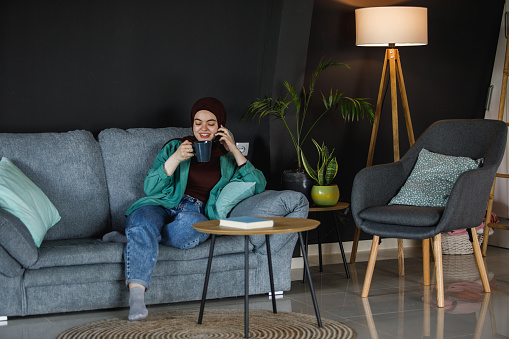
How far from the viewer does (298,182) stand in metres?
4.11

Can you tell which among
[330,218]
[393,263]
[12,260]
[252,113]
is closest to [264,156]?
[252,113]

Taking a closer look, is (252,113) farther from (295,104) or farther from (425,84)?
(425,84)

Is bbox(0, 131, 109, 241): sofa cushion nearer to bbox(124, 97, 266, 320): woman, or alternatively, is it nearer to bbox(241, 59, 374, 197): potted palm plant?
bbox(124, 97, 266, 320): woman

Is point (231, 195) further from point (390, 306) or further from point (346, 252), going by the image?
point (346, 252)

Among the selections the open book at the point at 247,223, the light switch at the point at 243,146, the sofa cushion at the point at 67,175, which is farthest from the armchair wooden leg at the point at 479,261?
the sofa cushion at the point at 67,175

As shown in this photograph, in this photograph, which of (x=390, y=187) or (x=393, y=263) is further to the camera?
(x=393, y=263)

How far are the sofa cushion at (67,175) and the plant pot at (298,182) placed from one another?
41.9 inches

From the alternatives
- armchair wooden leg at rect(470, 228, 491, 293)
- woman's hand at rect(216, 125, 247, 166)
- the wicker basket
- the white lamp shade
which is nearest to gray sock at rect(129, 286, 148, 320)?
woman's hand at rect(216, 125, 247, 166)

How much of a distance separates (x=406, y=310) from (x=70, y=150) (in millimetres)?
1937

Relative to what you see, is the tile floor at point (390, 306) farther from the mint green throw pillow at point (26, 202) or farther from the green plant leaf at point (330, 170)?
the green plant leaf at point (330, 170)

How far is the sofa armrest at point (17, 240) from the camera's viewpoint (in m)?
3.05

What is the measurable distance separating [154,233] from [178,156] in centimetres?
42

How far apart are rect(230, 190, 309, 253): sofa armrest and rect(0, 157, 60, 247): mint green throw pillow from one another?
977 mm

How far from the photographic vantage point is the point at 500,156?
12.1 feet
